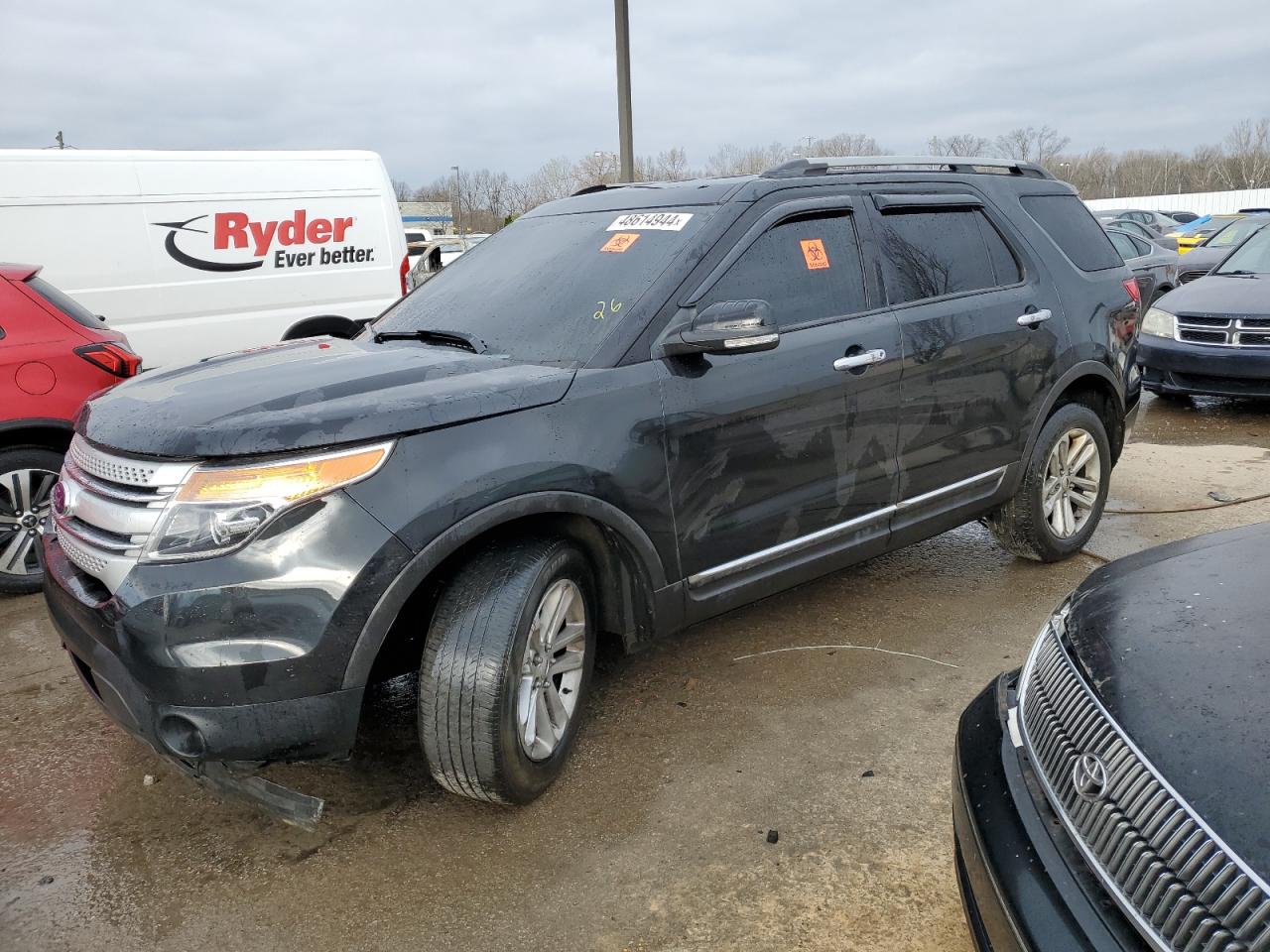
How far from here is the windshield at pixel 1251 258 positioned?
887cm

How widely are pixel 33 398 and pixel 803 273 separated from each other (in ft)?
12.0

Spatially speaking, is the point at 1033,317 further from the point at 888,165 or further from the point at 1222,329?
the point at 1222,329

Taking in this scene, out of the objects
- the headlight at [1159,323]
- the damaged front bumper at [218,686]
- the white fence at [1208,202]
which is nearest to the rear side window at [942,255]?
the damaged front bumper at [218,686]

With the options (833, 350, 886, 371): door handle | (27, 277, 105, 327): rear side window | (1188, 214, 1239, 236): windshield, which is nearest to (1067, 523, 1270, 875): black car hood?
(833, 350, 886, 371): door handle

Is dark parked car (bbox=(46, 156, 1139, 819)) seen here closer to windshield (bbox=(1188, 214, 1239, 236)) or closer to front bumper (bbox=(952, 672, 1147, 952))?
front bumper (bbox=(952, 672, 1147, 952))

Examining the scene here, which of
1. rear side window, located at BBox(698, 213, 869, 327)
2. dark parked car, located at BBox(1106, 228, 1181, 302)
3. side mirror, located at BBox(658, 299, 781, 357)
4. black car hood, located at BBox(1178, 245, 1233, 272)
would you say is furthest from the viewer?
black car hood, located at BBox(1178, 245, 1233, 272)

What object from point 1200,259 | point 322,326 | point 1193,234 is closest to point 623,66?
point 322,326

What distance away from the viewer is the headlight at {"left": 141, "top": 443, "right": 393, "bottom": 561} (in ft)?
7.97

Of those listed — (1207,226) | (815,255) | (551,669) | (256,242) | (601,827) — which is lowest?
(601,827)

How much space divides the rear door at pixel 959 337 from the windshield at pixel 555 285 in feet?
3.22

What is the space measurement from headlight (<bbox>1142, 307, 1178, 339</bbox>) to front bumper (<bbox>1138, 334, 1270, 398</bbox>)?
5 cm

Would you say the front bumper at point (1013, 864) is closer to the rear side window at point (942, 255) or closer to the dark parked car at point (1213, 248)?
the rear side window at point (942, 255)

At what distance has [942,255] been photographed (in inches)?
162

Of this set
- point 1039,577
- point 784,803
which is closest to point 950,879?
point 784,803
